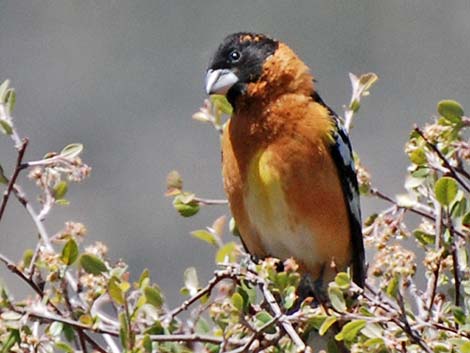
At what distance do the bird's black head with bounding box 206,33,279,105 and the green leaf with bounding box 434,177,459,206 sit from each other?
0.82m

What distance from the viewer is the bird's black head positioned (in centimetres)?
232

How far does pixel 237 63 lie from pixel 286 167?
28cm

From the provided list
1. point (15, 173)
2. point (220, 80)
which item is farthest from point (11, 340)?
point (220, 80)

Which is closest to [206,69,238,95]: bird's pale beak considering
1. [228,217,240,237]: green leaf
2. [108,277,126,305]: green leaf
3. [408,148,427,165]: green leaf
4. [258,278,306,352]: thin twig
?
[228,217,240,237]: green leaf

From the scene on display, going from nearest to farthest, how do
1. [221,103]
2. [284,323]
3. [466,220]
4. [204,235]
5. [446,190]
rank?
1. [284,323]
2. [446,190]
3. [466,220]
4. [204,235]
5. [221,103]

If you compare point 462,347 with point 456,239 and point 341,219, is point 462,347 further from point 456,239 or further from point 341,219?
point 341,219

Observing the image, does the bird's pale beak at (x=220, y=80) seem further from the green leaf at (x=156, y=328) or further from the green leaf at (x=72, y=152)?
the green leaf at (x=156, y=328)

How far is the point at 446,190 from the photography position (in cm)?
154

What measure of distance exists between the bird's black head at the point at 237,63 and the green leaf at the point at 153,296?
83 cm

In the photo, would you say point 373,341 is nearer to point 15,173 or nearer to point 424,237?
point 424,237

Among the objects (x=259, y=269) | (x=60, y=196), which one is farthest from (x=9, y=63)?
(x=259, y=269)

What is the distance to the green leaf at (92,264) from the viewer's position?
4.92 feet

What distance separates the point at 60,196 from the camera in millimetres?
1743

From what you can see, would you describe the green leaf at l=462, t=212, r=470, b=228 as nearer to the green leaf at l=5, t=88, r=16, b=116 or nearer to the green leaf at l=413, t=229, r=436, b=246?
the green leaf at l=413, t=229, r=436, b=246
